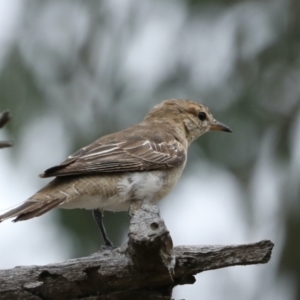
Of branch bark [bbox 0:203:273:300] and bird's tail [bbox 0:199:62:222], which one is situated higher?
bird's tail [bbox 0:199:62:222]

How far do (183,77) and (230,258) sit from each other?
6.77 meters

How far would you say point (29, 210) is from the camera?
18.9 ft

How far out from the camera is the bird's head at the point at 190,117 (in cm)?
902

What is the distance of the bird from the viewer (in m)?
6.27

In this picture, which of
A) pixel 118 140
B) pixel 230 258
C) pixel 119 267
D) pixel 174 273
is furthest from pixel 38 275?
pixel 118 140

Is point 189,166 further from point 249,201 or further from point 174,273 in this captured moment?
point 174,273

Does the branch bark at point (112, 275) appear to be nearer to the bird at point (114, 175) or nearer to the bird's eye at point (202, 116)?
the bird at point (114, 175)

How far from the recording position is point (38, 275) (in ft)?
16.3

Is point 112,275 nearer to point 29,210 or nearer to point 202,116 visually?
point 29,210

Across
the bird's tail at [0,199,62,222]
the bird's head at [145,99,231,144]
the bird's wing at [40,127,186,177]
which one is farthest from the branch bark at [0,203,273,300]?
the bird's head at [145,99,231,144]

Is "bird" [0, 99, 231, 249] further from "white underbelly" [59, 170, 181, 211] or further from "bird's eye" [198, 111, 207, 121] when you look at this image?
"bird's eye" [198, 111, 207, 121]

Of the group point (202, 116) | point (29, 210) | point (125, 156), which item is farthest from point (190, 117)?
point (29, 210)

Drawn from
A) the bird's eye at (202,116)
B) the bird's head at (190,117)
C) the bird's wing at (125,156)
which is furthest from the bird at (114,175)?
the bird's eye at (202,116)

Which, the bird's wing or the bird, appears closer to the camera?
the bird
